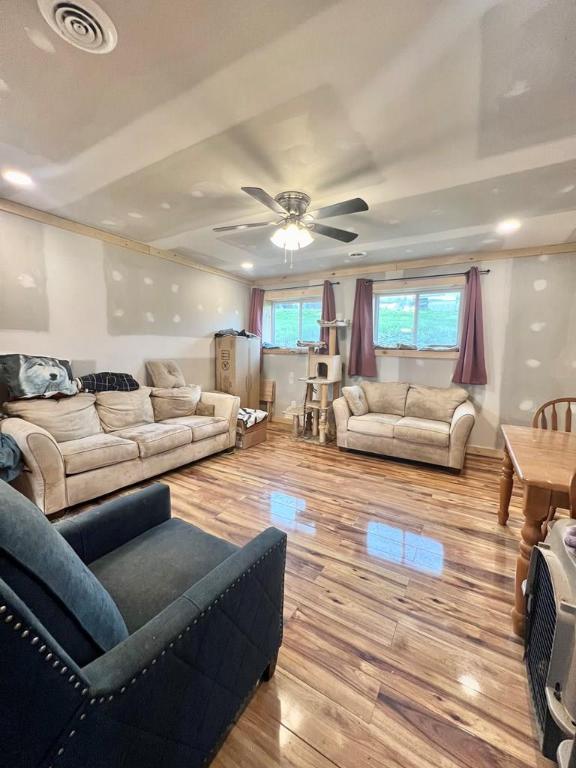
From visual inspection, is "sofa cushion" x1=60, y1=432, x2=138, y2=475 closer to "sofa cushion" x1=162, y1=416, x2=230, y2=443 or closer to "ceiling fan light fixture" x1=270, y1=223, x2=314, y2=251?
"sofa cushion" x1=162, y1=416, x2=230, y2=443

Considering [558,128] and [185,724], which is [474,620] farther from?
[558,128]

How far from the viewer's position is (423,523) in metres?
2.39

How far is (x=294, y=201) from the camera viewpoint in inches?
93.5

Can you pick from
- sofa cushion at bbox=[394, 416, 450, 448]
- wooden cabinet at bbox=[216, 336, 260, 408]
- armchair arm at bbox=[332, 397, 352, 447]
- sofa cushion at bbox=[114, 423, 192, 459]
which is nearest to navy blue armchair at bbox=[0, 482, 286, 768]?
sofa cushion at bbox=[114, 423, 192, 459]

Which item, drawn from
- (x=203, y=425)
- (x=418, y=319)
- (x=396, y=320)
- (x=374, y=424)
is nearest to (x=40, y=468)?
(x=203, y=425)

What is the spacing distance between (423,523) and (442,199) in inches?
98.0

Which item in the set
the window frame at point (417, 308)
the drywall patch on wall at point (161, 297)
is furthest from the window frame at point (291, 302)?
the window frame at point (417, 308)

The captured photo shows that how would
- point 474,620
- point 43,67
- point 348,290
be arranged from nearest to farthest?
1. point 43,67
2. point 474,620
3. point 348,290

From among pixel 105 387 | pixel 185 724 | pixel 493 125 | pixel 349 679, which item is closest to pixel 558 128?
pixel 493 125

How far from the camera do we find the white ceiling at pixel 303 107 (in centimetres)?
118

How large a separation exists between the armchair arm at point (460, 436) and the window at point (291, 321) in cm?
242

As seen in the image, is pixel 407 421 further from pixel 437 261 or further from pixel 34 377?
pixel 34 377

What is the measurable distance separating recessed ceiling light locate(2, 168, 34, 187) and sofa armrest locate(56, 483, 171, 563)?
243 cm

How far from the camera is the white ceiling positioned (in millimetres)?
1180
